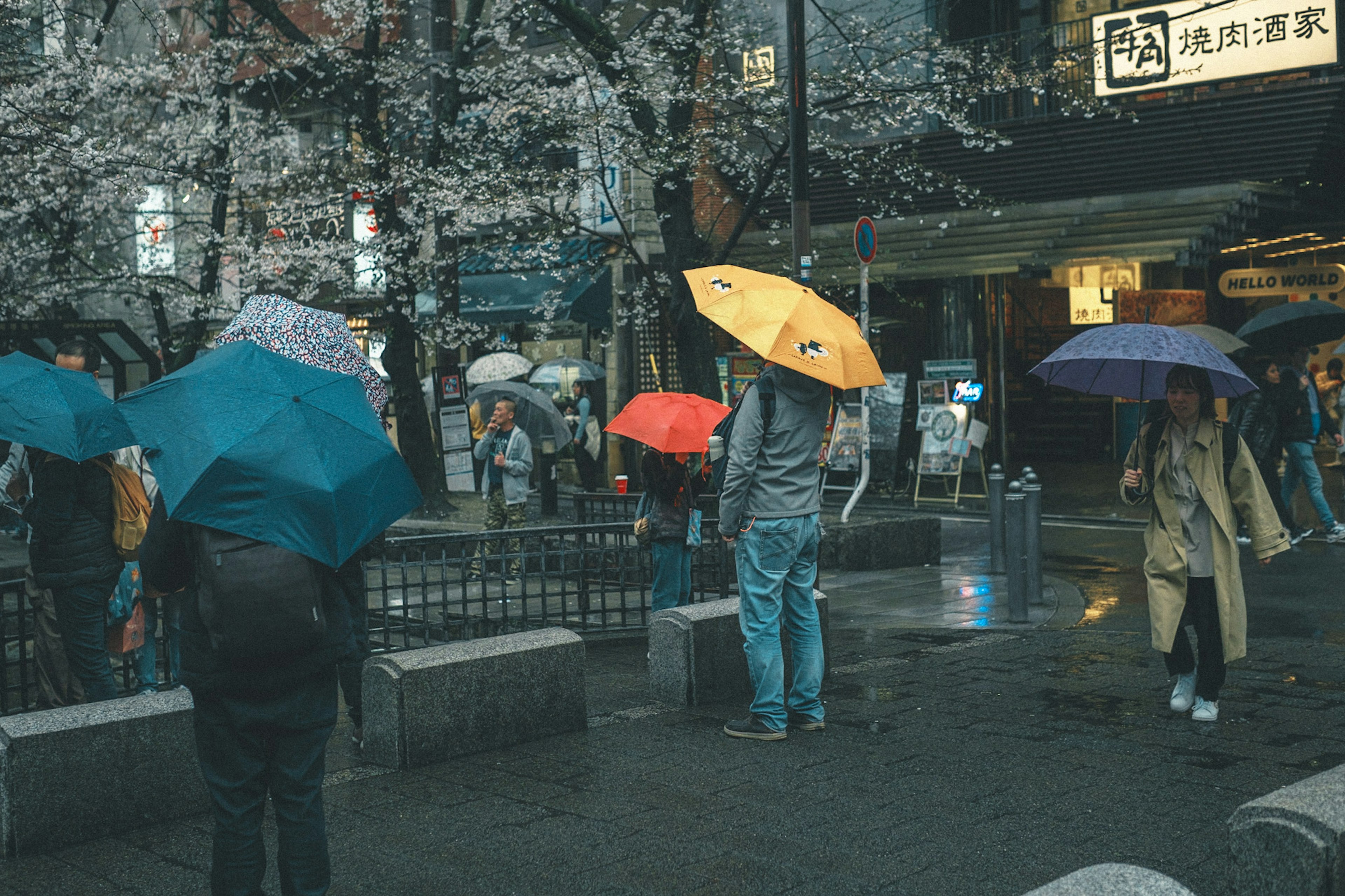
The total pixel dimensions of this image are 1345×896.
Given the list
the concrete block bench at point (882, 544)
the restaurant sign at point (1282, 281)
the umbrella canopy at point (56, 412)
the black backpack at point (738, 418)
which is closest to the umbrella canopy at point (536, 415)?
the concrete block bench at point (882, 544)

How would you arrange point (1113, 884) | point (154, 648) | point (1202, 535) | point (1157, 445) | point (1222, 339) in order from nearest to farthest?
point (1113, 884), point (1202, 535), point (1157, 445), point (154, 648), point (1222, 339)

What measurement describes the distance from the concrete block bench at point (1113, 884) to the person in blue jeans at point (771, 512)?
10.6ft

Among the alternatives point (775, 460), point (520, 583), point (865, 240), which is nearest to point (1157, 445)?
point (775, 460)

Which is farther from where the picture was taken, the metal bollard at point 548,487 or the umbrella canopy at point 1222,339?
the metal bollard at point 548,487

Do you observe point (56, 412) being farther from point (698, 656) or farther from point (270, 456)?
point (698, 656)

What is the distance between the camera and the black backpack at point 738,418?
6203 mm

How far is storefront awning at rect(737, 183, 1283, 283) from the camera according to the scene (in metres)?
17.8

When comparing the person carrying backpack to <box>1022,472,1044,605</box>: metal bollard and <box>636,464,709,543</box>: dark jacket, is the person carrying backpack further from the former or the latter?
<box>1022,472,1044,605</box>: metal bollard

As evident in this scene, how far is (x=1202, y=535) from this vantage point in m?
6.54

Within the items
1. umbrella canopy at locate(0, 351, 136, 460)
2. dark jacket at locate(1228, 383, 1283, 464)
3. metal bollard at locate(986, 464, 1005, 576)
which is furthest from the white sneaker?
dark jacket at locate(1228, 383, 1283, 464)

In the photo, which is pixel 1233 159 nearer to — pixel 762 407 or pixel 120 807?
pixel 762 407

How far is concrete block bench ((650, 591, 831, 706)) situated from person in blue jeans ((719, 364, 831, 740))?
61cm

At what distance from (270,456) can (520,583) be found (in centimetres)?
496

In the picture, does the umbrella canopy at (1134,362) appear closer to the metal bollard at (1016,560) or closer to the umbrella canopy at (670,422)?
the umbrella canopy at (670,422)
